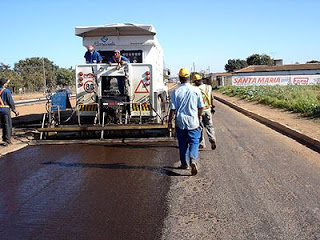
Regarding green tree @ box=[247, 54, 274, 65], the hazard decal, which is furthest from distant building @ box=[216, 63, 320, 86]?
the hazard decal

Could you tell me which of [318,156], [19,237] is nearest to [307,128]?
[318,156]

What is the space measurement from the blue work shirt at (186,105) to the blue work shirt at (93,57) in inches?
210

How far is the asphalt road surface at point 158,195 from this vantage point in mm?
4367

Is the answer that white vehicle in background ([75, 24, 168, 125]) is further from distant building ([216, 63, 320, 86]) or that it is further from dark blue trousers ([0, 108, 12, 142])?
distant building ([216, 63, 320, 86])

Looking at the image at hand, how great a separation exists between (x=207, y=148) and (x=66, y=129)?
3.75 m

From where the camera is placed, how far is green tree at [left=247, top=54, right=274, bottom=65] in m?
105

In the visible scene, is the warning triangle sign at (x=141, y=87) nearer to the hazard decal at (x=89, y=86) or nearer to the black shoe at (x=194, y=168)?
the hazard decal at (x=89, y=86)

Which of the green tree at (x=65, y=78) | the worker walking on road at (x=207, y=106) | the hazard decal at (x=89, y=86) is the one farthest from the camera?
the green tree at (x=65, y=78)

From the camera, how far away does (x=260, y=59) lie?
349 feet

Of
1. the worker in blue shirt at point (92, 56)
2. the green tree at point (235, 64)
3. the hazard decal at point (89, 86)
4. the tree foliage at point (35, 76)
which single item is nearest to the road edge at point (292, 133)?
the hazard decal at point (89, 86)

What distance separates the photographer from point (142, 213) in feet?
16.0

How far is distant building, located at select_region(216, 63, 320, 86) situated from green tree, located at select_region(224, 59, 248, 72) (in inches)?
1447

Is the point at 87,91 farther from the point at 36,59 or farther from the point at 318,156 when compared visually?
the point at 36,59

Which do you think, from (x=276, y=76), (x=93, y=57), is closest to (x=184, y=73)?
(x=93, y=57)
